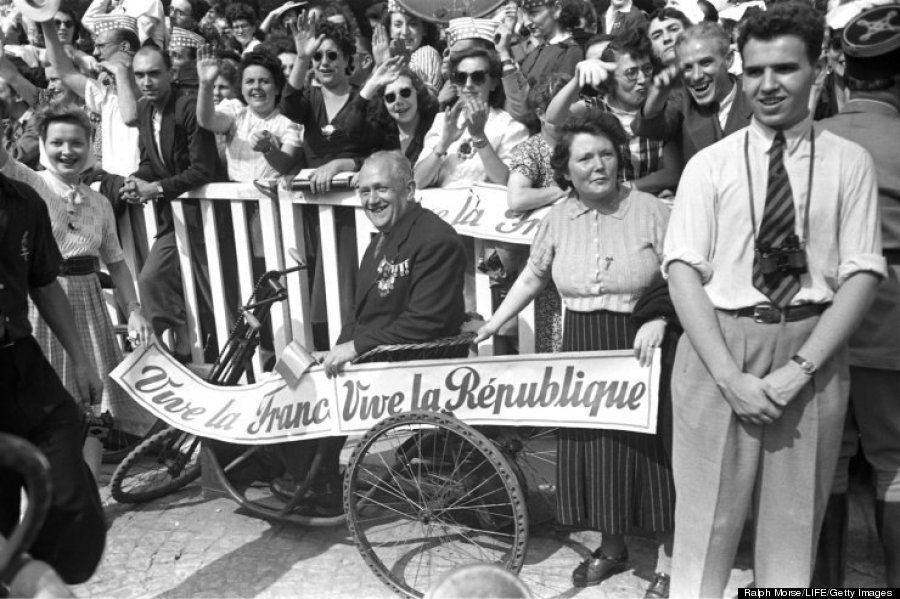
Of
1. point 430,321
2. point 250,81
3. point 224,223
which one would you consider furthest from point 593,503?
point 250,81

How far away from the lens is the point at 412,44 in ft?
23.8

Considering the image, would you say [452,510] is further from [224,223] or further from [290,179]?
[224,223]

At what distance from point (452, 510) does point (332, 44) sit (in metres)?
3.07

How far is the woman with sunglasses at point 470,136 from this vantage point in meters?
4.82

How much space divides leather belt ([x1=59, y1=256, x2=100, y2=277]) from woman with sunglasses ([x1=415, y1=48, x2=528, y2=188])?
5.83ft

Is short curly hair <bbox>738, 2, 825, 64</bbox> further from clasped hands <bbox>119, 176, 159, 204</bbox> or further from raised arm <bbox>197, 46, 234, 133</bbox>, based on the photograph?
clasped hands <bbox>119, 176, 159, 204</bbox>

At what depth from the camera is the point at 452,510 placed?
163 inches

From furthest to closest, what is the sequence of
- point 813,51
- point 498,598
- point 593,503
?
point 593,503, point 813,51, point 498,598

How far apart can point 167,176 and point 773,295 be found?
167 inches

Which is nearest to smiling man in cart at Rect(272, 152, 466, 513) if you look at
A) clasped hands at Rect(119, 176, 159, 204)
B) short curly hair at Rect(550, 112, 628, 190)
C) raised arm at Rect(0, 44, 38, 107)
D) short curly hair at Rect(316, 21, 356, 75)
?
short curly hair at Rect(550, 112, 628, 190)

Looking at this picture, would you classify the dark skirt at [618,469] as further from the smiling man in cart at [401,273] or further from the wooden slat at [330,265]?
the wooden slat at [330,265]

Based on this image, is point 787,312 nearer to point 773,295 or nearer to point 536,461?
point 773,295

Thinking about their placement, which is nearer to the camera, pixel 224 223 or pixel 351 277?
pixel 351 277

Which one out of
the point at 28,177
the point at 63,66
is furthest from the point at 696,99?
the point at 63,66
